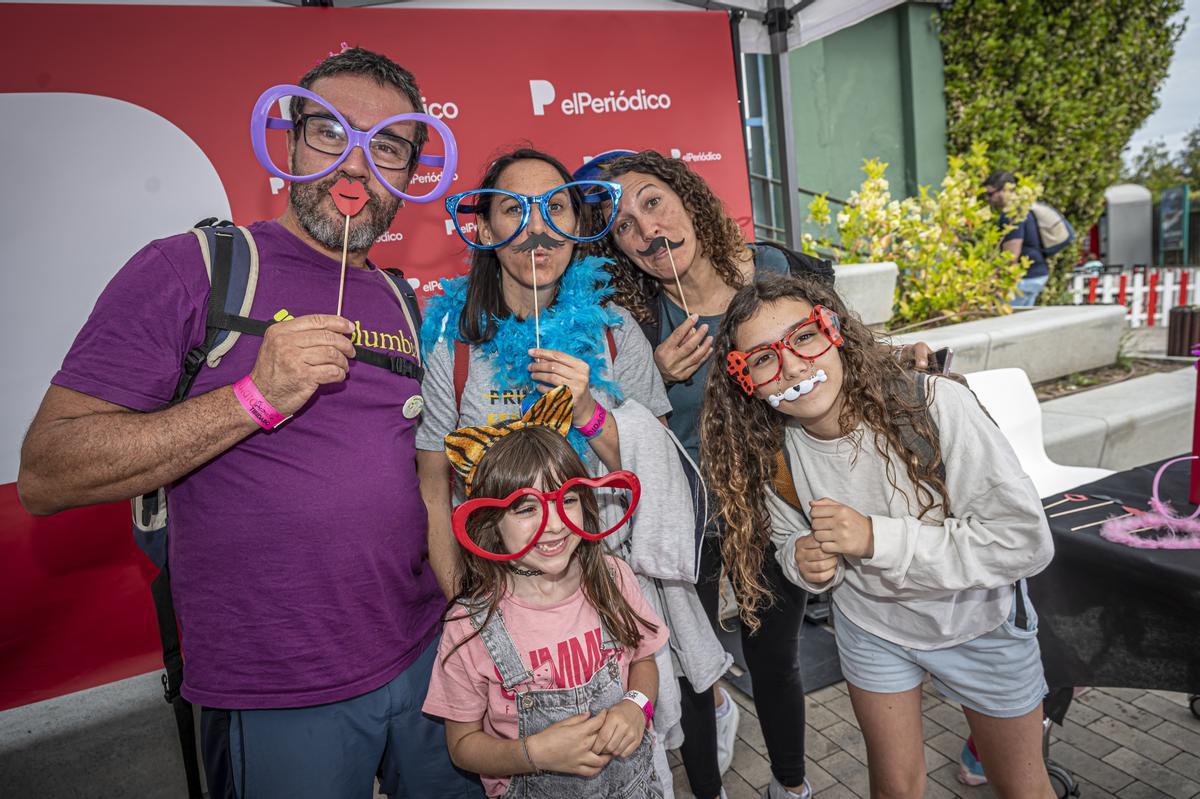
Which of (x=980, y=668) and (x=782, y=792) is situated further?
(x=782, y=792)

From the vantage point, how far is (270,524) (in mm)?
1434

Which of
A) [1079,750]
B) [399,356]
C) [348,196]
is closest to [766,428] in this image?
[399,356]

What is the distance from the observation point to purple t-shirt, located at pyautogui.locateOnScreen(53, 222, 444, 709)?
1372 millimetres

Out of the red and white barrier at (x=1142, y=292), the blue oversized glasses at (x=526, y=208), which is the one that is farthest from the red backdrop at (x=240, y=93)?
the red and white barrier at (x=1142, y=292)

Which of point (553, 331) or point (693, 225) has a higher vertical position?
point (693, 225)

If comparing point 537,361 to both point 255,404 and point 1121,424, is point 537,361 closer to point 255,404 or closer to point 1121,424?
point 255,404

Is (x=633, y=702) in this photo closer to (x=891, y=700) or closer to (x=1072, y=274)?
(x=891, y=700)

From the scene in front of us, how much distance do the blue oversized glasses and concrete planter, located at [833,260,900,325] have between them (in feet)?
11.8

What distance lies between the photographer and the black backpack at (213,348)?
1.42 m

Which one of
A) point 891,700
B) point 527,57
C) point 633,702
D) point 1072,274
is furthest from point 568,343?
point 1072,274

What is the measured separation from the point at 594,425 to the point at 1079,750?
2114 mm

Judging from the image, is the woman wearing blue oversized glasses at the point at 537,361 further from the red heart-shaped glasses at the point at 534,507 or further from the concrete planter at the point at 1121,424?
the concrete planter at the point at 1121,424

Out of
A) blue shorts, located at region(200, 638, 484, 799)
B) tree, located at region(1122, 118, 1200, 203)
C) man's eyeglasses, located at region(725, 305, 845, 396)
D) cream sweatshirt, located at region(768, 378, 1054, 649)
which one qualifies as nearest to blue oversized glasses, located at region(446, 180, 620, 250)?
man's eyeglasses, located at region(725, 305, 845, 396)

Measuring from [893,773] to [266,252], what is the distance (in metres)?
1.88
